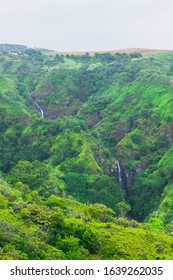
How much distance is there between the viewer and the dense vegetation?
3169 centimetres

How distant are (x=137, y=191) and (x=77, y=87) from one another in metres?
50.0

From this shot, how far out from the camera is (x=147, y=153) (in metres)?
75.9

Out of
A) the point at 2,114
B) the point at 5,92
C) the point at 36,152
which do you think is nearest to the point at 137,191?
the point at 36,152

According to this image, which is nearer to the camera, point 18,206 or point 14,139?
point 18,206

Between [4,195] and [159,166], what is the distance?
37.0m

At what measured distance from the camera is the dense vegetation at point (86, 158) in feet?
104

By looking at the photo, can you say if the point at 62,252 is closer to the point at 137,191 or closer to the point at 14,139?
the point at 137,191

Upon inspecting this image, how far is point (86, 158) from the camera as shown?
222 feet

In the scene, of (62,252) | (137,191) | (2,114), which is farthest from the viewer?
(2,114)
